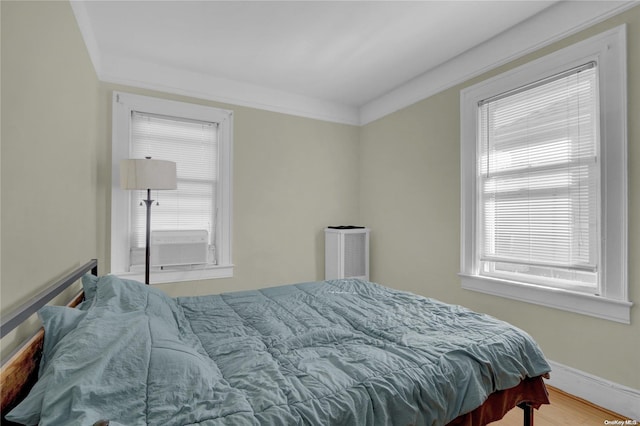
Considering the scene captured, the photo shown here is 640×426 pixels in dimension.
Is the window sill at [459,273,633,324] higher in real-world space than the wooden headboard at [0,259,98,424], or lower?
lower

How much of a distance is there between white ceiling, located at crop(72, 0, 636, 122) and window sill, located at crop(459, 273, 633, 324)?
7.03 feet

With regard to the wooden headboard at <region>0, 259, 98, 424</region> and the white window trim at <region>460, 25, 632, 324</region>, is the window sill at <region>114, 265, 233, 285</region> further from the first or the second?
the white window trim at <region>460, 25, 632, 324</region>

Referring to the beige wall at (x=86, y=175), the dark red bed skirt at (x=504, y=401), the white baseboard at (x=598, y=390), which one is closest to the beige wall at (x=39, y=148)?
the beige wall at (x=86, y=175)

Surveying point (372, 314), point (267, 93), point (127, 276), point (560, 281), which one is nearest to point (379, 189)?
point (267, 93)

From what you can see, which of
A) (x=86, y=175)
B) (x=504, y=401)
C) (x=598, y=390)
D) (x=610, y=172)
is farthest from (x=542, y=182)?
(x=86, y=175)

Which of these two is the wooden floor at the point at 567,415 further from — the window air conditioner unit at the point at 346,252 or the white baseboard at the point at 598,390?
the window air conditioner unit at the point at 346,252

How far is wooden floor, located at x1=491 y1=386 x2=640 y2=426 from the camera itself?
6.48 feet

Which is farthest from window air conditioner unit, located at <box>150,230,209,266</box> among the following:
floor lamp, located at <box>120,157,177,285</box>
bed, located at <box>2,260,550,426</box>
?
bed, located at <box>2,260,550,426</box>

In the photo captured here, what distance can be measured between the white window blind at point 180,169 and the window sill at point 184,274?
29 centimetres

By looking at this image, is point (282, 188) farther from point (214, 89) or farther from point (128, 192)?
point (128, 192)

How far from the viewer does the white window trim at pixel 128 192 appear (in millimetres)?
3084

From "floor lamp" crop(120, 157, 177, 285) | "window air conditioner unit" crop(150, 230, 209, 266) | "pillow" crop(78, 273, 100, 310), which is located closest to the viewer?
"pillow" crop(78, 273, 100, 310)

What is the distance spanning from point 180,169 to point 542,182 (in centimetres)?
340

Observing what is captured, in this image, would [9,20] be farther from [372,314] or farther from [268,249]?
[268,249]
